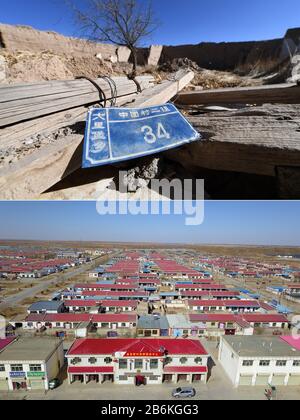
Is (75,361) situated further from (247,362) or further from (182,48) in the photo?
(182,48)

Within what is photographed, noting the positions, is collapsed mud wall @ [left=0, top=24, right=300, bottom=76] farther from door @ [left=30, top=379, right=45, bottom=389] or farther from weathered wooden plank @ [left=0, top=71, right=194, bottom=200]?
door @ [left=30, top=379, right=45, bottom=389]

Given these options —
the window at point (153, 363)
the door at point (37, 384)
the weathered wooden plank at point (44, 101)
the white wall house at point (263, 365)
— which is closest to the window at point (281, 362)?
the white wall house at point (263, 365)

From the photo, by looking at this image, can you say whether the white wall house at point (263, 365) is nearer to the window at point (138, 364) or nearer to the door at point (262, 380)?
the door at point (262, 380)

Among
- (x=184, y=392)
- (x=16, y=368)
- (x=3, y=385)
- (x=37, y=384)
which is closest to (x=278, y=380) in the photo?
(x=184, y=392)

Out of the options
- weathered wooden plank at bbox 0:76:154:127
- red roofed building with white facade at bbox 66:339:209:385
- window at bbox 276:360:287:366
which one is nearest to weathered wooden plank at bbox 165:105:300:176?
weathered wooden plank at bbox 0:76:154:127
